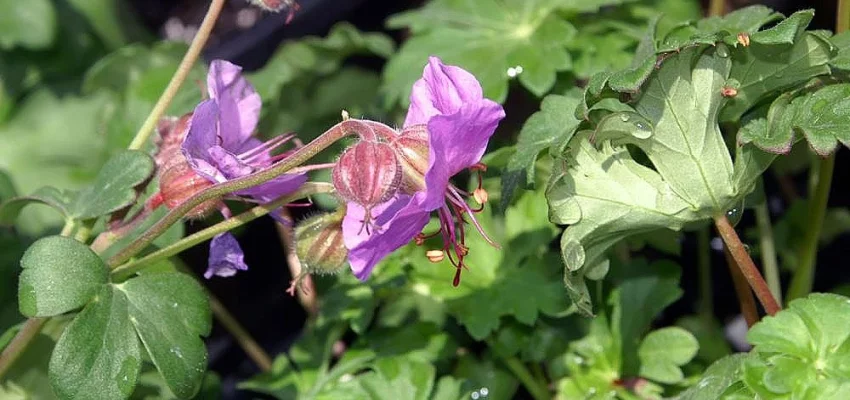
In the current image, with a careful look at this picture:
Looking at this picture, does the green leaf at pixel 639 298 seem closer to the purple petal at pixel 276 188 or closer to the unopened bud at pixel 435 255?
the unopened bud at pixel 435 255

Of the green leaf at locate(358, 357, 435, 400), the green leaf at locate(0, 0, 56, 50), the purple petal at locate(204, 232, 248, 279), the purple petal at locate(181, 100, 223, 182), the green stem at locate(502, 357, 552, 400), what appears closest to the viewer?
the purple petal at locate(181, 100, 223, 182)

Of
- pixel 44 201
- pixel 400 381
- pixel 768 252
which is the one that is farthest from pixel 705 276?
pixel 44 201

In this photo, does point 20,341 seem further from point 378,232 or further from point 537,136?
point 537,136

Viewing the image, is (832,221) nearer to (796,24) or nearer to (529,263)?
(529,263)

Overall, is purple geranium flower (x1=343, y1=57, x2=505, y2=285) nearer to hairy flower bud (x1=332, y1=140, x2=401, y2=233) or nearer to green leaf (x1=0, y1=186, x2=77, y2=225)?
hairy flower bud (x1=332, y1=140, x2=401, y2=233)

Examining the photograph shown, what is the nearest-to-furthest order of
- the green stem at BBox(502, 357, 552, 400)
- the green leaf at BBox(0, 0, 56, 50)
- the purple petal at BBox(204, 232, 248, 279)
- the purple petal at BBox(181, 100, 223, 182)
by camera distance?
the purple petal at BBox(181, 100, 223, 182) → the purple petal at BBox(204, 232, 248, 279) → the green stem at BBox(502, 357, 552, 400) → the green leaf at BBox(0, 0, 56, 50)

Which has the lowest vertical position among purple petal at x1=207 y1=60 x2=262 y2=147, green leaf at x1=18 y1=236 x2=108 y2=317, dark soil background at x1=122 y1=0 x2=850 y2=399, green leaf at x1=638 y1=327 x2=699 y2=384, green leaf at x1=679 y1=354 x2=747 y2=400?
dark soil background at x1=122 y1=0 x2=850 y2=399

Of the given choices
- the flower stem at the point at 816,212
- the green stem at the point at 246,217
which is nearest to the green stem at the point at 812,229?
the flower stem at the point at 816,212

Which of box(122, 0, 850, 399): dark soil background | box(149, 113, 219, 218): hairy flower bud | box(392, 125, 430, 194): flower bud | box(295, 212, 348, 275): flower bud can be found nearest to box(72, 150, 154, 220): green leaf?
box(149, 113, 219, 218): hairy flower bud
